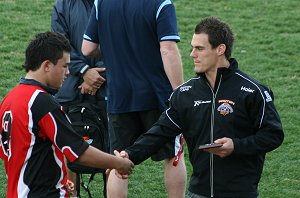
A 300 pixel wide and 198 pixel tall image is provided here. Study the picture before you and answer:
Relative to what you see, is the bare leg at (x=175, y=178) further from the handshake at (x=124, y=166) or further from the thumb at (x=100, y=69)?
the handshake at (x=124, y=166)

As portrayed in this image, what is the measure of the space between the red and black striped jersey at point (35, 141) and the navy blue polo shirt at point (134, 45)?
1.58 m

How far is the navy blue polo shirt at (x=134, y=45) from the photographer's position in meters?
6.96

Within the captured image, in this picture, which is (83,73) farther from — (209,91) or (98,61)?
(209,91)

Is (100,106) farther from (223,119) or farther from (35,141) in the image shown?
(35,141)

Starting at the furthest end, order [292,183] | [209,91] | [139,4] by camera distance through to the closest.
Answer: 1. [292,183]
2. [139,4]
3. [209,91]

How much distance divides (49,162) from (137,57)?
5.67 ft

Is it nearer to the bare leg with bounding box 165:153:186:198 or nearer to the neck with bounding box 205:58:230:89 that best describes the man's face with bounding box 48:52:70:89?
the neck with bounding box 205:58:230:89

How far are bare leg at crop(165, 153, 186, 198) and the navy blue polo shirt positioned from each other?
572 mm

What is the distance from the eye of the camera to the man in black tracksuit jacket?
5.78 metres

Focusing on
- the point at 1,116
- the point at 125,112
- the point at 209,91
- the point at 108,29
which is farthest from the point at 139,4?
the point at 1,116

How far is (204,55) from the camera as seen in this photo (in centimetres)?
599

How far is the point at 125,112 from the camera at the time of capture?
7.20 meters

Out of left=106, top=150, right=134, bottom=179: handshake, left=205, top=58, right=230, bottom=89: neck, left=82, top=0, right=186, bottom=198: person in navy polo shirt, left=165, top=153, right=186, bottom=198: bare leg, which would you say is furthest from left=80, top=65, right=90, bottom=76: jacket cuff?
left=205, top=58, right=230, bottom=89: neck

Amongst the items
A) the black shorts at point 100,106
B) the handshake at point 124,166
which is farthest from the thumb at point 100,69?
the handshake at point 124,166
